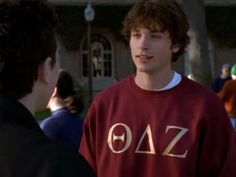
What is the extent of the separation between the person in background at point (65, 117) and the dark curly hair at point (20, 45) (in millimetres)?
3428

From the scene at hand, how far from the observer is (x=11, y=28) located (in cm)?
211

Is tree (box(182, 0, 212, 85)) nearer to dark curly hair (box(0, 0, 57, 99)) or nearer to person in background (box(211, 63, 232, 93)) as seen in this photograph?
person in background (box(211, 63, 232, 93))

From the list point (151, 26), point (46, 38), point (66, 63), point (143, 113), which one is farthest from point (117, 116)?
point (66, 63)

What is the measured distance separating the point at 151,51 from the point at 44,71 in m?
1.39

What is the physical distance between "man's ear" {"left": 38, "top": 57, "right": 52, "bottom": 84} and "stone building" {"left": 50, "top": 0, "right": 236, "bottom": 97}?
106 ft

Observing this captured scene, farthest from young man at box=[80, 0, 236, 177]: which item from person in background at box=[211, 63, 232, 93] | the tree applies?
the tree

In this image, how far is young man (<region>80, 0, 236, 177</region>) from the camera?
337 centimetres

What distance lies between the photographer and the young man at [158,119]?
11.0 feet

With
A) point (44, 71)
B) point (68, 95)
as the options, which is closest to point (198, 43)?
point (68, 95)

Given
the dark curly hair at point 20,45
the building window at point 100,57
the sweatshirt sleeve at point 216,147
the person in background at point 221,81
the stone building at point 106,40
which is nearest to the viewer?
the dark curly hair at point 20,45

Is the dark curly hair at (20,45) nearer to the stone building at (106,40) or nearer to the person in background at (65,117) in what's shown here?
the person in background at (65,117)

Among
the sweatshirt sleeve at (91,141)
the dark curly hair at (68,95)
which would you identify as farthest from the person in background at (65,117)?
the sweatshirt sleeve at (91,141)

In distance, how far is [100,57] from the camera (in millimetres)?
35219

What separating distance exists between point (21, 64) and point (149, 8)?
1531mm
